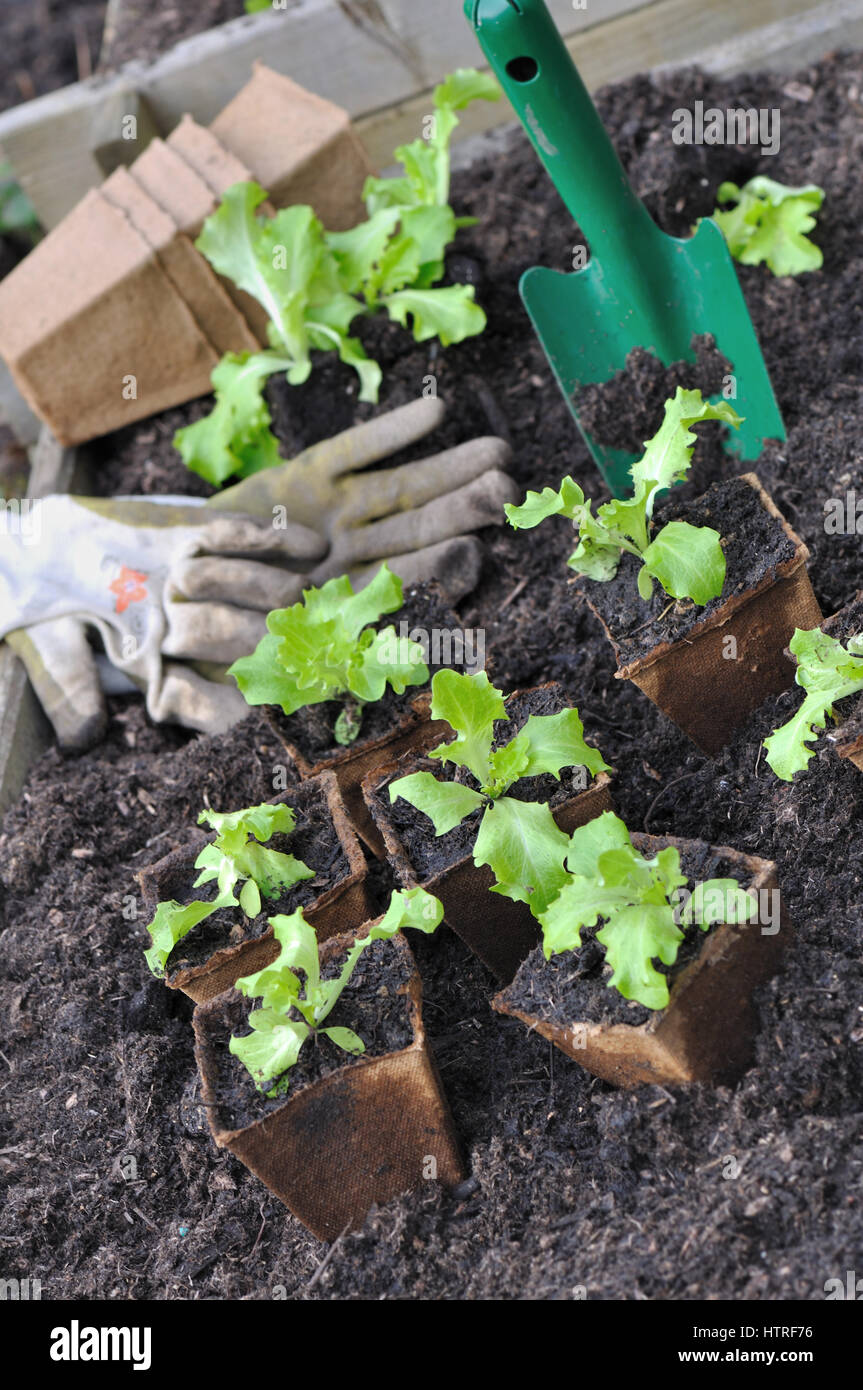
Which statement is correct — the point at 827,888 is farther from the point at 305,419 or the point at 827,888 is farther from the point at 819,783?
the point at 305,419

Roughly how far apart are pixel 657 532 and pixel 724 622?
0.76 feet

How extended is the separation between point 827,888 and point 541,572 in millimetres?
Result: 1173

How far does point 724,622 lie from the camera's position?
204cm

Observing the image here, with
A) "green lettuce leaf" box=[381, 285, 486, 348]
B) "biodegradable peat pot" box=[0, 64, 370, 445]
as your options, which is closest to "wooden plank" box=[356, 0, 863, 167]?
"biodegradable peat pot" box=[0, 64, 370, 445]

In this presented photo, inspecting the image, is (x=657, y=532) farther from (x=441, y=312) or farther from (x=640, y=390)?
(x=441, y=312)

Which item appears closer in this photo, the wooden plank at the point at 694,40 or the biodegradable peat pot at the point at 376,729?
the biodegradable peat pot at the point at 376,729

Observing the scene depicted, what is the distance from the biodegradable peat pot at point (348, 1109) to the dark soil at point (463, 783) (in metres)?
0.19

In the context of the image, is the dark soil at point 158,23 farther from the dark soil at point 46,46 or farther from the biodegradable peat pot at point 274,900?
the biodegradable peat pot at point 274,900

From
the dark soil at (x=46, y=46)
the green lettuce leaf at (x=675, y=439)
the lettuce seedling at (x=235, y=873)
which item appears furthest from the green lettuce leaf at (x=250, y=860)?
the dark soil at (x=46, y=46)

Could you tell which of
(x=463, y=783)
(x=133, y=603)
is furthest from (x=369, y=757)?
(x=133, y=603)

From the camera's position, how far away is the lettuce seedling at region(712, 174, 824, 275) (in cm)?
298

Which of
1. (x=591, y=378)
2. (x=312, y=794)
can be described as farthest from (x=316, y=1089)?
(x=591, y=378)

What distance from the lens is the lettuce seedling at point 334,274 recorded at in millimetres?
3062

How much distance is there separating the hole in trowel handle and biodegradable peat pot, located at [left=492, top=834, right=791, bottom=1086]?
4.94ft
